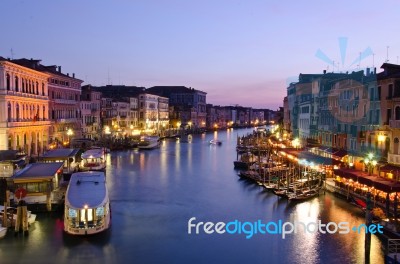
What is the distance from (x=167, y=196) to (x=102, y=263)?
7679 mm

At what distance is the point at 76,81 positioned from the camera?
36250 mm

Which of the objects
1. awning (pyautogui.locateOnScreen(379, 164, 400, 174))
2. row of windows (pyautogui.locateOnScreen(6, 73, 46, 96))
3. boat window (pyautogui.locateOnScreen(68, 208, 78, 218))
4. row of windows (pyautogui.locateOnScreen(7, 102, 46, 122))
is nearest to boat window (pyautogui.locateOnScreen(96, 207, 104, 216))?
boat window (pyautogui.locateOnScreen(68, 208, 78, 218))

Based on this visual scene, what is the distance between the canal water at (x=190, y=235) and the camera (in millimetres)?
10836

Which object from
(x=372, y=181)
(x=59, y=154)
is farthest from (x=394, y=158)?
(x=59, y=154)

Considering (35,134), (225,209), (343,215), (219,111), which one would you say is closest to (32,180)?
(225,209)

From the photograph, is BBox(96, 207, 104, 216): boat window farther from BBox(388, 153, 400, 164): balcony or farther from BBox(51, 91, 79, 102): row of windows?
BBox(51, 91, 79, 102): row of windows

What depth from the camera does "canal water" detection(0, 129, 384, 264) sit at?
35.6 ft

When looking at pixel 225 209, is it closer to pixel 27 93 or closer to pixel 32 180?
pixel 32 180

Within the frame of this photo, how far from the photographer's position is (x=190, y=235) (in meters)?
12.6

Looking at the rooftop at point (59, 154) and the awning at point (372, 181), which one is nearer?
the awning at point (372, 181)

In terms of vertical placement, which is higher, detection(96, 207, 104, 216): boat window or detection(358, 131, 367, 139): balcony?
detection(358, 131, 367, 139): balcony

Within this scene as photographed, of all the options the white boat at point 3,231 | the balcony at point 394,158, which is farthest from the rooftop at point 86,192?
the balcony at point 394,158

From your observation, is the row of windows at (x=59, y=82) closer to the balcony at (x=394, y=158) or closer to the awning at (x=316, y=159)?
the awning at (x=316, y=159)

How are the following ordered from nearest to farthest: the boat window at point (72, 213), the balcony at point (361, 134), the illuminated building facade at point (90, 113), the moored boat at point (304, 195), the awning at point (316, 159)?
the boat window at point (72, 213) < the moored boat at point (304, 195) < the balcony at point (361, 134) < the awning at point (316, 159) < the illuminated building facade at point (90, 113)
